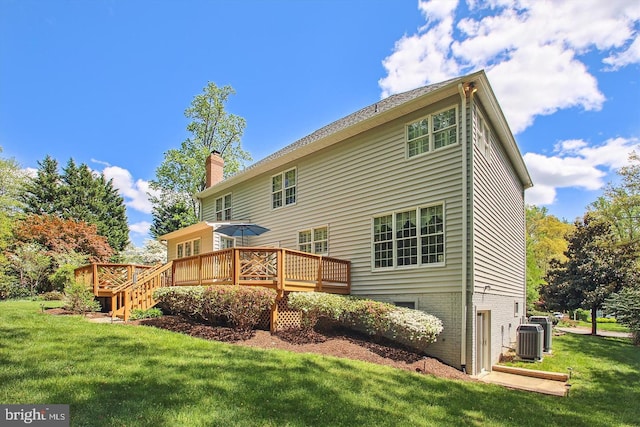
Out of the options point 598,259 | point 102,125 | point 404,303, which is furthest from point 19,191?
point 598,259

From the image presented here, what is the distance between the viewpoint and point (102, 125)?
2212cm

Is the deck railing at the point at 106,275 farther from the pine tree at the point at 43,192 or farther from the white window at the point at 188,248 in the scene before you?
the pine tree at the point at 43,192

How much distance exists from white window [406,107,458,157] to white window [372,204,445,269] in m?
1.65

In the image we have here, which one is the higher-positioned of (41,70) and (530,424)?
(41,70)

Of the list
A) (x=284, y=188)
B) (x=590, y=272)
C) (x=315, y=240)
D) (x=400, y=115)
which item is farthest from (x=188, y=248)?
(x=590, y=272)

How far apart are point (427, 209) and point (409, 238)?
925mm

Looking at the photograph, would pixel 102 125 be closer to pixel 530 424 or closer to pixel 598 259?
pixel 530 424

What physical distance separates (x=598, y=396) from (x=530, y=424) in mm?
3635

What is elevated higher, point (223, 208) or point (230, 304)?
point (223, 208)

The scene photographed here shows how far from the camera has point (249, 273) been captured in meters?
10.4

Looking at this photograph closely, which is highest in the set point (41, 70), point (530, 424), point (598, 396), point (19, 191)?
point (41, 70)

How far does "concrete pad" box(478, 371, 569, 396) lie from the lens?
26.0ft

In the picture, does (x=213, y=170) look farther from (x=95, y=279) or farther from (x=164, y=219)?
(x=164, y=219)

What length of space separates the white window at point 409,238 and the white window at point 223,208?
349 inches
